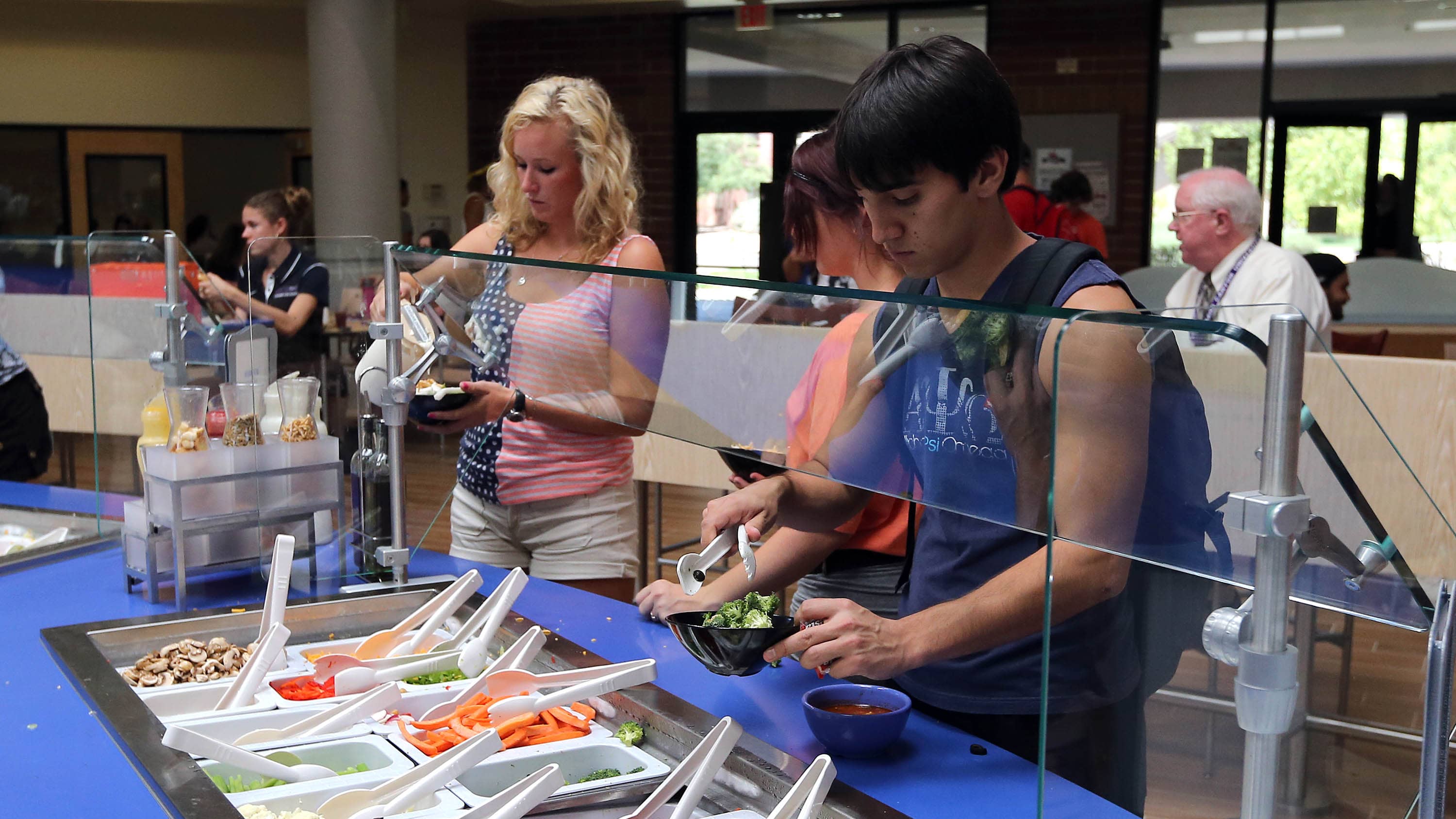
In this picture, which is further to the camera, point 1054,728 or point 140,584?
point 140,584

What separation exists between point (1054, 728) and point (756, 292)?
45 centimetres

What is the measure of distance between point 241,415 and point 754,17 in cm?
669

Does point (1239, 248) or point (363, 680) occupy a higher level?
point (1239, 248)

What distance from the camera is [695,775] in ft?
3.48

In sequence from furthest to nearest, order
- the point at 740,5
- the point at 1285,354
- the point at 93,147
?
1. the point at 93,147
2. the point at 740,5
3. the point at 1285,354

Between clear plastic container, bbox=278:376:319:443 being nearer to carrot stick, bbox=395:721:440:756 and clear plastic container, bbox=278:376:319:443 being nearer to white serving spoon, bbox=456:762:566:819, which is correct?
carrot stick, bbox=395:721:440:756

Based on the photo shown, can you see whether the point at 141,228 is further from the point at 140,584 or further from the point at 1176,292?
the point at 140,584

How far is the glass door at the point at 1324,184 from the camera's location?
654 centimetres

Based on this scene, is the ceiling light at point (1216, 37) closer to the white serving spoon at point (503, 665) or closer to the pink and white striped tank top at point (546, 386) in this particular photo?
the pink and white striped tank top at point (546, 386)

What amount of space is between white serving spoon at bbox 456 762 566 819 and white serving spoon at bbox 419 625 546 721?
29 cm

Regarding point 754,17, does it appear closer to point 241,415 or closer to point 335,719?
point 241,415

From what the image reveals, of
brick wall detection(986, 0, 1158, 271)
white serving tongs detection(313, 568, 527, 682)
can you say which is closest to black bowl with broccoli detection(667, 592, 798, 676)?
white serving tongs detection(313, 568, 527, 682)

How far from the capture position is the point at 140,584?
1.85 metres

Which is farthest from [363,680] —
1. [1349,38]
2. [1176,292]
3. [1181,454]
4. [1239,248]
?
[1349,38]
